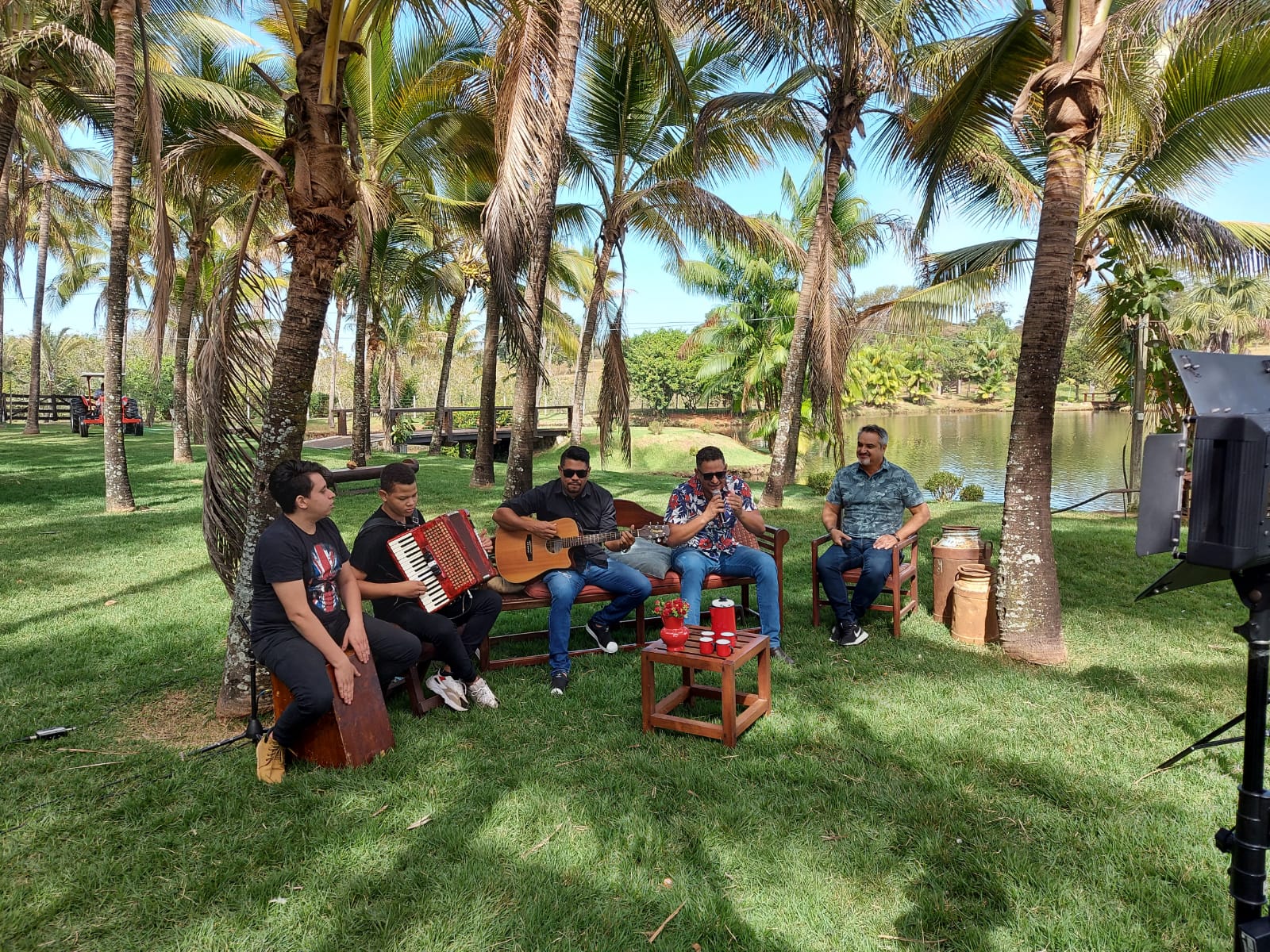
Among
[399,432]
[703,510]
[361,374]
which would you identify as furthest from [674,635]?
[399,432]

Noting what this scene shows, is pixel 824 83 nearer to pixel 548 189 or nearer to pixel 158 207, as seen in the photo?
pixel 548 189

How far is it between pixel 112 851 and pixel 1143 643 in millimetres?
6292

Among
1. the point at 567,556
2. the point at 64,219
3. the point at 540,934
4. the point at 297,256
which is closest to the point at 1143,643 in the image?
the point at 567,556

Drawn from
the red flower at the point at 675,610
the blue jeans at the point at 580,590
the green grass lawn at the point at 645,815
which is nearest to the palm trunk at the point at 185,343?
the green grass lawn at the point at 645,815

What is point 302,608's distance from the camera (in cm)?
358

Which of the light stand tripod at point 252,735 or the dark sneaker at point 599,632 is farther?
the dark sneaker at point 599,632

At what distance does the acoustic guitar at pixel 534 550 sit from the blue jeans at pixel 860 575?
1707mm

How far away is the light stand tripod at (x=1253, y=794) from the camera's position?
1793 millimetres

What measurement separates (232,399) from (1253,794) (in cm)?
501

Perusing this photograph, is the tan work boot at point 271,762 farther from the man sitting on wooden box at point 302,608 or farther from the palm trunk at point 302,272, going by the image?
the palm trunk at point 302,272

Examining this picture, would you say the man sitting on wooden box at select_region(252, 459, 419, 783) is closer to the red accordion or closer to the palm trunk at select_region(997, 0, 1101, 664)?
the red accordion

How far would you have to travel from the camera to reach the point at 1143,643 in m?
5.46

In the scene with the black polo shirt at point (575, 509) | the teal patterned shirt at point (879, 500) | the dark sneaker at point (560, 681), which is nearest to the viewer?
the dark sneaker at point (560, 681)

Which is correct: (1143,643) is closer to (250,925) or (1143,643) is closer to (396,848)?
(396,848)
